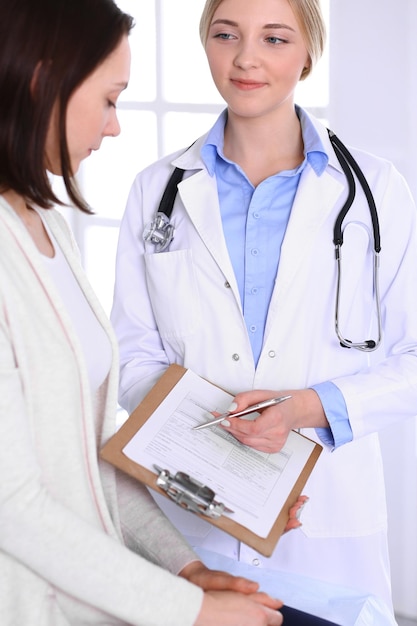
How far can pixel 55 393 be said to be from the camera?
1000 millimetres

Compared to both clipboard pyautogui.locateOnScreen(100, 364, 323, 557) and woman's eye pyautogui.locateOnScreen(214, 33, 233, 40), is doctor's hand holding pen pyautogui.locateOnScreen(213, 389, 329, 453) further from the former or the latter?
woman's eye pyautogui.locateOnScreen(214, 33, 233, 40)

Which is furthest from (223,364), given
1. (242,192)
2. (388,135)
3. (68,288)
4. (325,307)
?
(388,135)

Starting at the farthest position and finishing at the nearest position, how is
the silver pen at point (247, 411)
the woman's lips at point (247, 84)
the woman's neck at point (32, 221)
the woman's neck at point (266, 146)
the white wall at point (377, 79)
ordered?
1. the white wall at point (377, 79)
2. the woman's neck at point (266, 146)
3. the woman's lips at point (247, 84)
4. the silver pen at point (247, 411)
5. the woman's neck at point (32, 221)

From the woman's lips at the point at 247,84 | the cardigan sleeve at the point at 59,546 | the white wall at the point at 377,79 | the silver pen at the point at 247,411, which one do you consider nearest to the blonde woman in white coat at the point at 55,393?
the cardigan sleeve at the point at 59,546

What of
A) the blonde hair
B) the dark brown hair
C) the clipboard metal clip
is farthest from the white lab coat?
the dark brown hair

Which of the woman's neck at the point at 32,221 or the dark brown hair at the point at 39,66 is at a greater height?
the dark brown hair at the point at 39,66

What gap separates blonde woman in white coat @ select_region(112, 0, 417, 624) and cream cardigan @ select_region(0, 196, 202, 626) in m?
0.50

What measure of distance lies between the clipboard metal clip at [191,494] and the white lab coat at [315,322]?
0.41m

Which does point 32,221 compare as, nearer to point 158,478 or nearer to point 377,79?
point 158,478

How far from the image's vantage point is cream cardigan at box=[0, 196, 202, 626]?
0.94 metres

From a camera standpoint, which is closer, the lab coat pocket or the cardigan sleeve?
the cardigan sleeve

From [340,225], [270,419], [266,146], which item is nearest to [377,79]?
[266,146]

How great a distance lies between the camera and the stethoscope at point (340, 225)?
4.87ft

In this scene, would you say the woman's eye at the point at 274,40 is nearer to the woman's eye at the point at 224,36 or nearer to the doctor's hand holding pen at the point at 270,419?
the woman's eye at the point at 224,36
